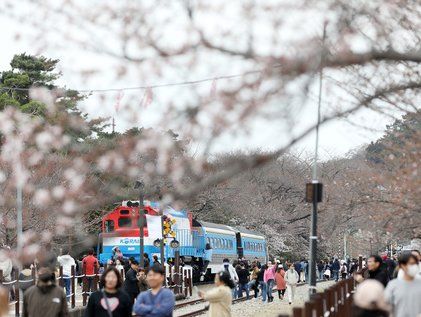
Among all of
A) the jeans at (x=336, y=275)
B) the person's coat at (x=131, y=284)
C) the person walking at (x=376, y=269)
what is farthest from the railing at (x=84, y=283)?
the jeans at (x=336, y=275)

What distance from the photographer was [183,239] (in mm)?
49062

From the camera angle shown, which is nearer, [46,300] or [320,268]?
[46,300]

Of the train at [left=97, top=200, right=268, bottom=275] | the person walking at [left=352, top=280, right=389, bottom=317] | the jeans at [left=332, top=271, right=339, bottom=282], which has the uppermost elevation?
the train at [left=97, top=200, right=268, bottom=275]

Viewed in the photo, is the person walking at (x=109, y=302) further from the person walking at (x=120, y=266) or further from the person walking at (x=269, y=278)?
the person walking at (x=269, y=278)

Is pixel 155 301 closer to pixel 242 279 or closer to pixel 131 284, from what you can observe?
pixel 131 284

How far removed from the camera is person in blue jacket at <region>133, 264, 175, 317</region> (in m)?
12.7

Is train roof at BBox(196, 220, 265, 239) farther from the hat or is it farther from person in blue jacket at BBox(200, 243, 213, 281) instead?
the hat

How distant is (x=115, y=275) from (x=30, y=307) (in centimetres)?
137

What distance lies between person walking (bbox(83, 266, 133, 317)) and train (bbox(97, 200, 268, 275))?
23.9m

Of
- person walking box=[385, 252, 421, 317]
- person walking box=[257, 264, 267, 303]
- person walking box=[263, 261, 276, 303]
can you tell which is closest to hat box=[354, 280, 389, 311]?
person walking box=[385, 252, 421, 317]

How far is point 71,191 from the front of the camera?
29.1ft

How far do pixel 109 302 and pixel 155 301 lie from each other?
0.66 meters

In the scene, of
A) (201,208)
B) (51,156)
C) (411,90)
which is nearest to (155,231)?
(51,156)

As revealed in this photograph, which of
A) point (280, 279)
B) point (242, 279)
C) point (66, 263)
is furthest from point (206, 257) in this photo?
point (66, 263)
